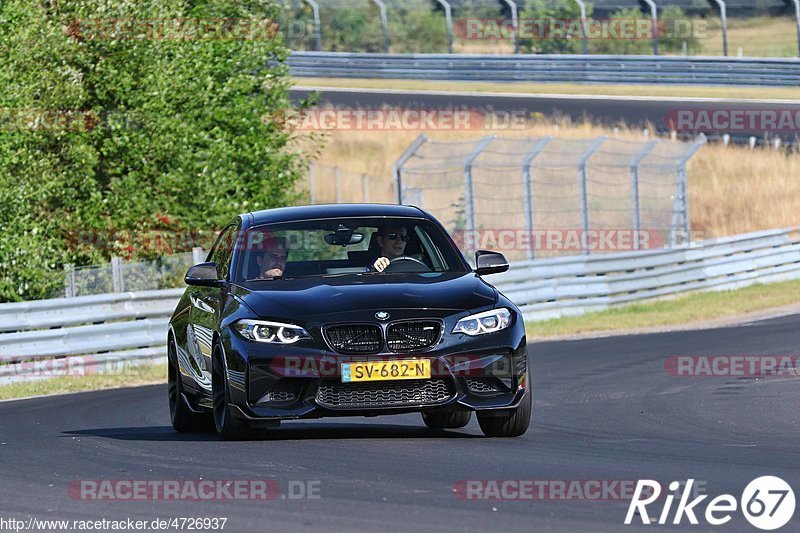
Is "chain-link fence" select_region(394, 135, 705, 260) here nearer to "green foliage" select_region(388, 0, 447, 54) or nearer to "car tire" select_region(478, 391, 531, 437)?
"car tire" select_region(478, 391, 531, 437)

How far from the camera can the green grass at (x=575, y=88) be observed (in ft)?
145

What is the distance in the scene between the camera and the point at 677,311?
24.7m

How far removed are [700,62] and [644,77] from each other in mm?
1869

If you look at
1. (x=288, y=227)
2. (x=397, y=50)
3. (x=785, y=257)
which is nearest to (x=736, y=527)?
(x=288, y=227)

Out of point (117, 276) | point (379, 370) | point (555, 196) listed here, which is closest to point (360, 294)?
point (379, 370)

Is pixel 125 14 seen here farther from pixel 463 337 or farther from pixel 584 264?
pixel 463 337

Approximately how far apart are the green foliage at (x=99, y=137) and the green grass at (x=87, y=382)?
286cm

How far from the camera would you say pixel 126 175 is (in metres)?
23.0

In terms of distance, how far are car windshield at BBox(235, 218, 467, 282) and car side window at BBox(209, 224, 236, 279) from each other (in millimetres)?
188

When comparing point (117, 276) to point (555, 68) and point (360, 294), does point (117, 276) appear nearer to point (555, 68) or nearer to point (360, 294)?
point (360, 294)

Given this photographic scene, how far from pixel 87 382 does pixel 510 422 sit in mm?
8738

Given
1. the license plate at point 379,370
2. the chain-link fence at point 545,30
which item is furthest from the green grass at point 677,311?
the chain-link fence at point 545,30

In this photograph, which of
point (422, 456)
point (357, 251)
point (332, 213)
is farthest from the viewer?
point (332, 213)

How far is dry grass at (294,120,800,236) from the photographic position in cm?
3600
